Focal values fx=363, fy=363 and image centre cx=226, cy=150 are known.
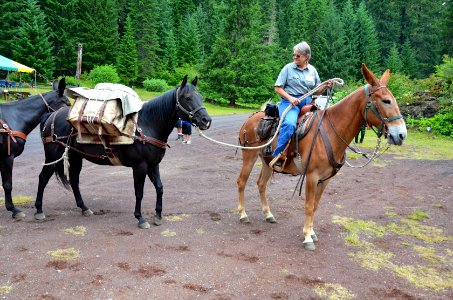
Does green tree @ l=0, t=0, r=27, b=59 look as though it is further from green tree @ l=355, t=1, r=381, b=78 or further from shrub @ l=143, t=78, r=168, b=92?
green tree @ l=355, t=1, r=381, b=78

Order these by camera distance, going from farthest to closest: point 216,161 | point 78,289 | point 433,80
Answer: point 433,80 → point 216,161 → point 78,289

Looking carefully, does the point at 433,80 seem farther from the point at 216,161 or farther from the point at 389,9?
the point at 389,9

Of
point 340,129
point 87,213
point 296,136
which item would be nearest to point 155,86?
point 87,213

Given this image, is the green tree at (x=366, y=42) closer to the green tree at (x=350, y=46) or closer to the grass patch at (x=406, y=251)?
the green tree at (x=350, y=46)

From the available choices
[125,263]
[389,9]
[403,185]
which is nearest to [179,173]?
[125,263]

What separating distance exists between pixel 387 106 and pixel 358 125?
60cm

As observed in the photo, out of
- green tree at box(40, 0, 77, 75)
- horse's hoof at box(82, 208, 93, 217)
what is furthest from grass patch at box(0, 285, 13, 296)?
green tree at box(40, 0, 77, 75)

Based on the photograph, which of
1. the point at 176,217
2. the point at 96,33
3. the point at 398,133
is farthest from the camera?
the point at 96,33

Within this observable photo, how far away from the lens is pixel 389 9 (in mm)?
69812

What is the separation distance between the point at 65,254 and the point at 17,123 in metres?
2.74

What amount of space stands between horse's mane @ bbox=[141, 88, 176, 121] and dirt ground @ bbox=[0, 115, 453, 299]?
179 centimetres

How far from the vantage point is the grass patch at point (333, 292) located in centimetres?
398

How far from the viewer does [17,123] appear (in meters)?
6.16

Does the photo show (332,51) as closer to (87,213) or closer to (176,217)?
(176,217)
